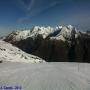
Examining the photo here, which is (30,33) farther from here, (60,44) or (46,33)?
(60,44)

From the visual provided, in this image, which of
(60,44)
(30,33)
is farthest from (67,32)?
(30,33)

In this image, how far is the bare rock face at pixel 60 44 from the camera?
51.5 m

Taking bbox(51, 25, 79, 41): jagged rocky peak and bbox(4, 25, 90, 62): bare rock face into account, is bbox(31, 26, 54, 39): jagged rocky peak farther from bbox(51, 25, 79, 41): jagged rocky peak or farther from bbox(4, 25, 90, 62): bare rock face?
bbox(51, 25, 79, 41): jagged rocky peak

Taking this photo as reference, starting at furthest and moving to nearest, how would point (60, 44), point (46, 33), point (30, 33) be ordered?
point (30, 33), point (46, 33), point (60, 44)

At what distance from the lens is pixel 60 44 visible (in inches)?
2149

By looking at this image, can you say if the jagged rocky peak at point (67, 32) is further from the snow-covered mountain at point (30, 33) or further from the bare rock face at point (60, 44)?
the snow-covered mountain at point (30, 33)

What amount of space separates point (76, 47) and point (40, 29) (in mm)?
14862

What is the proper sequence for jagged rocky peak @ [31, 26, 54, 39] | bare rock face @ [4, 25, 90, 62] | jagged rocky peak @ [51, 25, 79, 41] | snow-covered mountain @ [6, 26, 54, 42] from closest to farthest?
bare rock face @ [4, 25, 90, 62] < jagged rocky peak @ [51, 25, 79, 41] < jagged rocky peak @ [31, 26, 54, 39] < snow-covered mountain @ [6, 26, 54, 42]

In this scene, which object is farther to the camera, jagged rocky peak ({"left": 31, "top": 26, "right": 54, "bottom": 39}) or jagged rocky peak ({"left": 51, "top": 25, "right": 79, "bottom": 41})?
jagged rocky peak ({"left": 31, "top": 26, "right": 54, "bottom": 39})

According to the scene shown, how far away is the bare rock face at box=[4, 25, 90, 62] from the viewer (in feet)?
169

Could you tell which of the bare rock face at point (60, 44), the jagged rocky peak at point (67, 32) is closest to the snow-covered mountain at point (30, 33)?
the bare rock face at point (60, 44)

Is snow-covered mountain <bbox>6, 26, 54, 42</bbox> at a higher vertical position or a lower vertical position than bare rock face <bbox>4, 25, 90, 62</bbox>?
higher

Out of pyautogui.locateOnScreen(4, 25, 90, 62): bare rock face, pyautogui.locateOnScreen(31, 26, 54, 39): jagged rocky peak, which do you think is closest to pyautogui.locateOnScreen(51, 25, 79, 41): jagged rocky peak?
pyautogui.locateOnScreen(4, 25, 90, 62): bare rock face

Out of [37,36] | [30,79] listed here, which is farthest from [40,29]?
[30,79]
